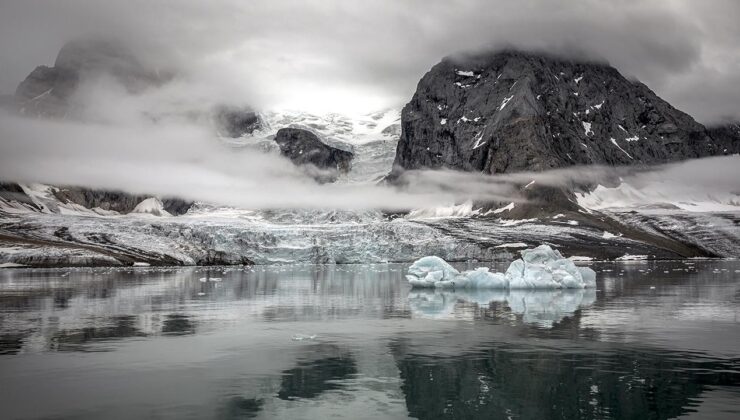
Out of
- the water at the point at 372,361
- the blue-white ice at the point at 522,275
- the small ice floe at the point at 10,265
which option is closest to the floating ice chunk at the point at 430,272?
the blue-white ice at the point at 522,275

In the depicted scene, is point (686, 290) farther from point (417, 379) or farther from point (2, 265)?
point (2, 265)

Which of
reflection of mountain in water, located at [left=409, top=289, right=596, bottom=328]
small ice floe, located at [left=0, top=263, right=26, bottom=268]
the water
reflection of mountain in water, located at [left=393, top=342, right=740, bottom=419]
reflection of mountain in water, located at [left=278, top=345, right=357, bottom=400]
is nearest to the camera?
reflection of mountain in water, located at [left=393, top=342, right=740, bottom=419]

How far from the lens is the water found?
21.9m

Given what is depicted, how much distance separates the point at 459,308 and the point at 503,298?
39.5 ft

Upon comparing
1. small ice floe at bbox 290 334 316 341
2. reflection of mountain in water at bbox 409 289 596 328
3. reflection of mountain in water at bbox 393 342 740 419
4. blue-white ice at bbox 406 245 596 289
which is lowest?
reflection of mountain in water at bbox 393 342 740 419

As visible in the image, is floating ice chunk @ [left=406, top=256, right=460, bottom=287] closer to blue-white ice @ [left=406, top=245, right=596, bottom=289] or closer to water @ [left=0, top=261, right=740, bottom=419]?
blue-white ice @ [left=406, top=245, right=596, bottom=289]

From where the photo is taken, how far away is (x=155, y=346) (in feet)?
112

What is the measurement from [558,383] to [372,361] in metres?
8.58

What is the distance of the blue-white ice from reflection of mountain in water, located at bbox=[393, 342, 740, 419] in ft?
143

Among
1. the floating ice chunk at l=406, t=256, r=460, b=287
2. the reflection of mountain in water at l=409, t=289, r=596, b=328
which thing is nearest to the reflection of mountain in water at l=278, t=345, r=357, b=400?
the reflection of mountain in water at l=409, t=289, r=596, b=328

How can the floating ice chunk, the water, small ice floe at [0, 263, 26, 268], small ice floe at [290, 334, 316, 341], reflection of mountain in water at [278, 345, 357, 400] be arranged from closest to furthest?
1. the water
2. reflection of mountain in water at [278, 345, 357, 400]
3. small ice floe at [290, 334, 316, 341]
4. the floating ice chunk
5. small ice floe at [0, 263, 26, 268]

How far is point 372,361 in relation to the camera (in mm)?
29766

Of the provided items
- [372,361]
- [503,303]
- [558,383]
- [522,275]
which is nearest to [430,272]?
[522,275]

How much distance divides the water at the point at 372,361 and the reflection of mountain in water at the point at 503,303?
720 mm
